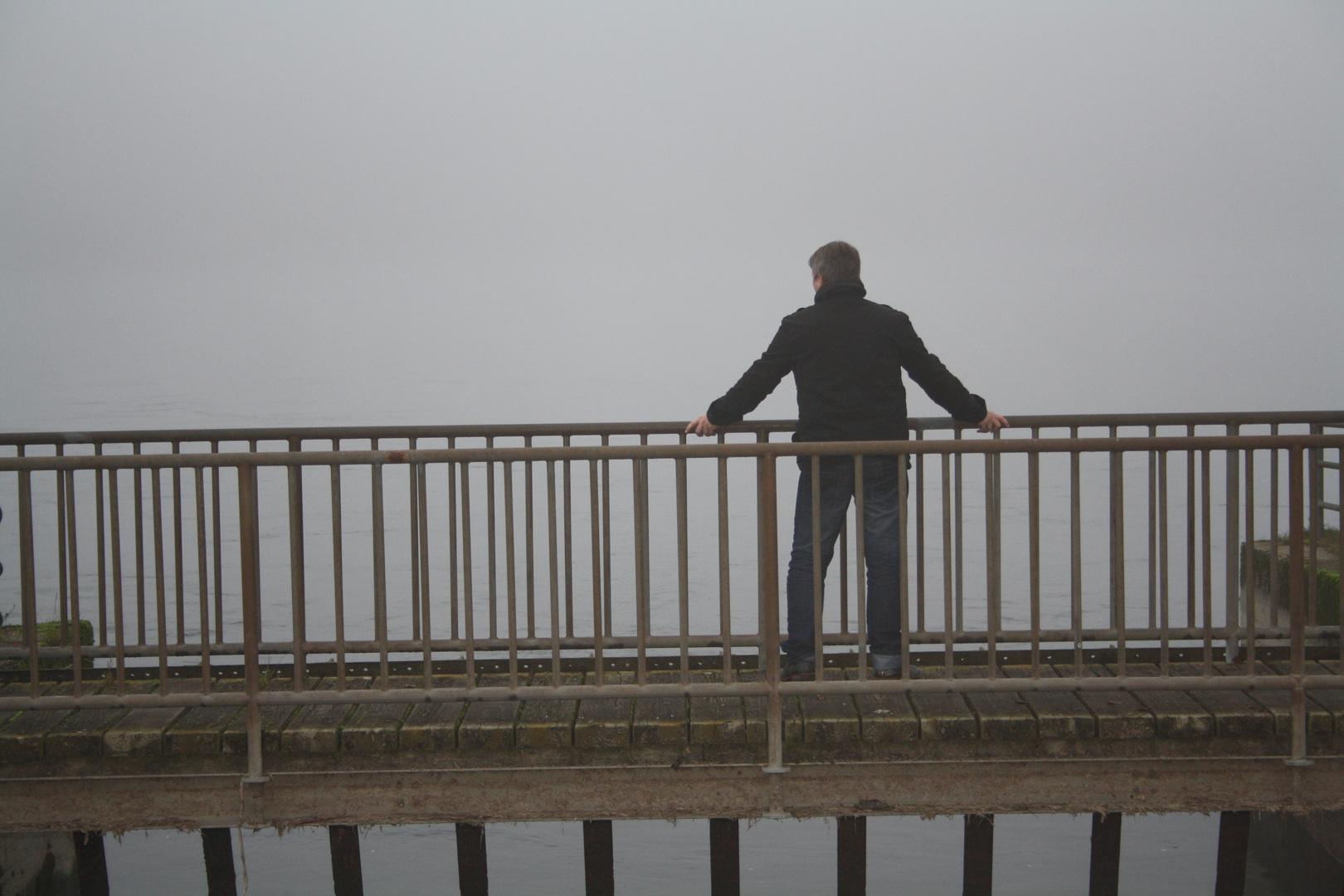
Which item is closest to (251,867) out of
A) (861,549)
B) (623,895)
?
(623,895)

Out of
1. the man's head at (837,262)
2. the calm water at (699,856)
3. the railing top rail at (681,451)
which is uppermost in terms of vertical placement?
the man's head at (837,262)

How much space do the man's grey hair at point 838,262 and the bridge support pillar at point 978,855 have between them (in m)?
2.03

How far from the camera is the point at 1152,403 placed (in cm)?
2516

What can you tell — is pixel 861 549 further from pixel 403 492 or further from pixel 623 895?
pixel 403 492

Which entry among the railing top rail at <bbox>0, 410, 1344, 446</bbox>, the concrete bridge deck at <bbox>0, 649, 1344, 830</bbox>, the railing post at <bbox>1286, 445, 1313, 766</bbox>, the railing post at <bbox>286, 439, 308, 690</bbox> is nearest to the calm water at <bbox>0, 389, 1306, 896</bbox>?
the railing top rail at <bbox>0, 410, 1344, 446</bbox>

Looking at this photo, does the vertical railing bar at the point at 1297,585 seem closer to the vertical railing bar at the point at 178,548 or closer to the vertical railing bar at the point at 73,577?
the vertical railing bar at the point at 178,548

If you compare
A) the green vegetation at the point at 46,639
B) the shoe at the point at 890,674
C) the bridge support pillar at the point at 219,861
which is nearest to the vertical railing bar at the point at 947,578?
the shoe at the point at 890,674

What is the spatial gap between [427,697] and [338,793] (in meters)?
0.57

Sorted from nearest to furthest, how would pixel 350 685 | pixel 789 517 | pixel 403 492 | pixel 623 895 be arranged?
pixel 350 685, pixel 623 895, pixel 789 517, pixel 403 492

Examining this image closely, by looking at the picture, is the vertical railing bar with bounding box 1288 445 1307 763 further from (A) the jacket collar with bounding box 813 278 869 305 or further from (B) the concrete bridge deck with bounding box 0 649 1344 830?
(A) the jacket collar with bounding box 813 278 869 305

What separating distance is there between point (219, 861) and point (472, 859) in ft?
3.23

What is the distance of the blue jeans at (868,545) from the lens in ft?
14.4

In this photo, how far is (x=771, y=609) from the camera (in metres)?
3.96

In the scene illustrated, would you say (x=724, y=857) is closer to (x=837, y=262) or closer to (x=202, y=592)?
(x=202, y=592)
